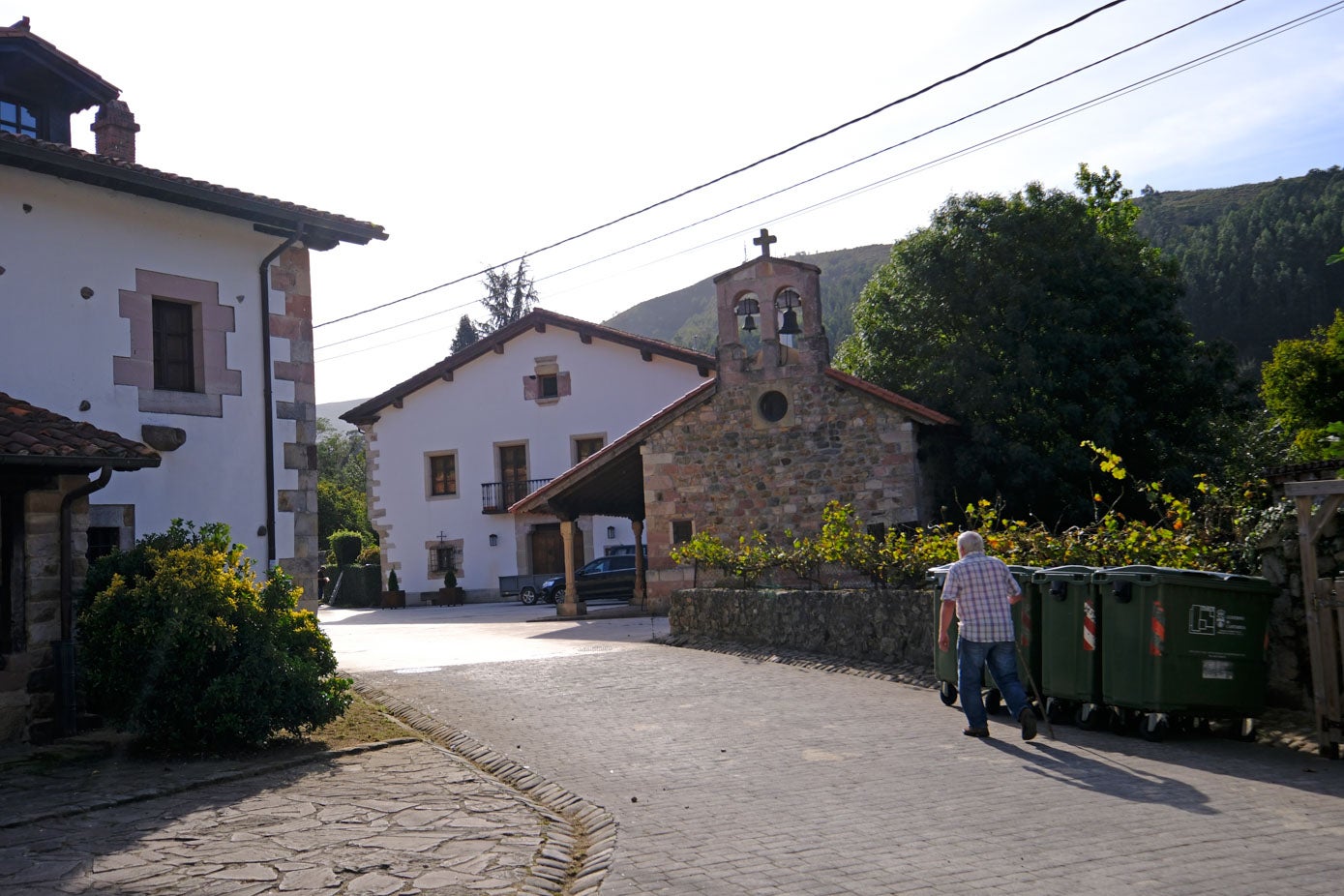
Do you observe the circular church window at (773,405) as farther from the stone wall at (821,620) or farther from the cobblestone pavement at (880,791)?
the cobblestone pavement at (880,791)

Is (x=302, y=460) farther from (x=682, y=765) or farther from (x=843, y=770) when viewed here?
(x=843, y=770)

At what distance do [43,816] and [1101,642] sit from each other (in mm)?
7259

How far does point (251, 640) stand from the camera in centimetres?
931

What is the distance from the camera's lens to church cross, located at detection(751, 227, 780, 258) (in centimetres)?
2184

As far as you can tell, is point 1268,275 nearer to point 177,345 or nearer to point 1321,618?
point 1321,618

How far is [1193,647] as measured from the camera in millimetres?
8773

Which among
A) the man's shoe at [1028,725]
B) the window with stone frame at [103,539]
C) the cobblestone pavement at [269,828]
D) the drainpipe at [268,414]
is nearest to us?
the cobblestone pavement at [269,828]

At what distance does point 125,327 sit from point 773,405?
42.7 feet

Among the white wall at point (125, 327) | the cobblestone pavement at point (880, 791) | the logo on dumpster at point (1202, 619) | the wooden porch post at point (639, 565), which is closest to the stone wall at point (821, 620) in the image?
the cobblestone pavement at point (880, 791)

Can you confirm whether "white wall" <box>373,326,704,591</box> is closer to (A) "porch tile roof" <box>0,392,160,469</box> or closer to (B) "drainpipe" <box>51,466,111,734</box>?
(A) "porch tile roof" <box>0,392,160,469</box>

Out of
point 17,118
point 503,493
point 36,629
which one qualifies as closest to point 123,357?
point 36,629

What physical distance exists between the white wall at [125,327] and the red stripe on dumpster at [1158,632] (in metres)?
9.41

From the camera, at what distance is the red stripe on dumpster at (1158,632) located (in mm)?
8750

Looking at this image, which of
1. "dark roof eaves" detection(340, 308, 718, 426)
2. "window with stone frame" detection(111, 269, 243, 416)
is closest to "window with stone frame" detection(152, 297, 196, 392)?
"window with stone frame" detection(111, 269, 243, 416)
